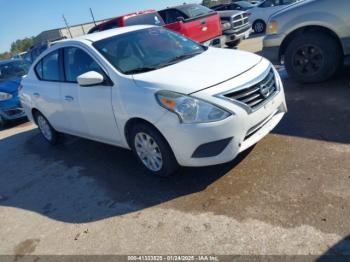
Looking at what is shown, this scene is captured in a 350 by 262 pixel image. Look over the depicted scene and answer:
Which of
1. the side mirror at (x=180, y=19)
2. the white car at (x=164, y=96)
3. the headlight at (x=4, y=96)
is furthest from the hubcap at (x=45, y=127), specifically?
the side mirror at (x=180, y=19)

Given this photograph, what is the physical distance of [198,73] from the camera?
3.74m

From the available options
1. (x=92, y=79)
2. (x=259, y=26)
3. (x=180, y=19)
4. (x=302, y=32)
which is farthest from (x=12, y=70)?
(x=259, y=26)

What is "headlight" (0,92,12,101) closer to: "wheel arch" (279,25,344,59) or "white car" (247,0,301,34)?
"wheel arch" (279,25,344,59)

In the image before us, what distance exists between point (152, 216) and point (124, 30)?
2804 mm

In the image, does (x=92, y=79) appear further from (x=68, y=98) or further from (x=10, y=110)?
(x=10, y=110)

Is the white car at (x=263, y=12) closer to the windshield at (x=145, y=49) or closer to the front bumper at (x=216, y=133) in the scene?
the windshield at (x=145, y=49)

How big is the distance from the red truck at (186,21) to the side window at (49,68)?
5121mm

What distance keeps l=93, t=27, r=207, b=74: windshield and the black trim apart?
1.23 meters

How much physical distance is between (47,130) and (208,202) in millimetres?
3933

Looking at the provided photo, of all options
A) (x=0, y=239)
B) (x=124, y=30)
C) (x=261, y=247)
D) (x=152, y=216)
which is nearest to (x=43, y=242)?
(x=0, y=239)

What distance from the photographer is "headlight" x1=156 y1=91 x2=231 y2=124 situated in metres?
3.36

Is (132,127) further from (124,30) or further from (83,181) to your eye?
(124,30)

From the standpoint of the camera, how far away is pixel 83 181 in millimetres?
4629

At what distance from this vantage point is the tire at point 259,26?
1596 cm
